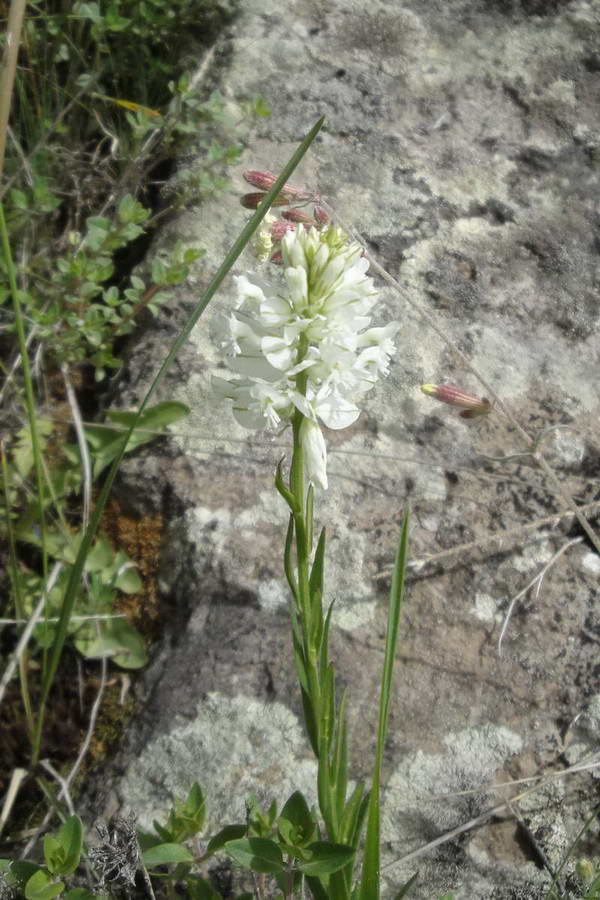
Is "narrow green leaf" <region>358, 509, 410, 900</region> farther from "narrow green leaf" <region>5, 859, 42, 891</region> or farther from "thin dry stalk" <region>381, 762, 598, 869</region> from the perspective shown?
"narrow green leaf" <region>5, 859, 42, 891</region>

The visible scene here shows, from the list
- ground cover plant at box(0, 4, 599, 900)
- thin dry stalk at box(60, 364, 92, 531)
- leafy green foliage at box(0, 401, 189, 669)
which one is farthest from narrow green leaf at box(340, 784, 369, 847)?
thin dry stalk at box(60, 364, 92, 531)

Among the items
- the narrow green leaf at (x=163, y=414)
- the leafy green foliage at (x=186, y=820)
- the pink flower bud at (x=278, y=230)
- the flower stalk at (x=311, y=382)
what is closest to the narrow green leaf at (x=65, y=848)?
the leafy green foliage at (x=186, y=820)

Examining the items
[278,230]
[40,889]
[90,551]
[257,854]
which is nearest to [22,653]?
[90,551]

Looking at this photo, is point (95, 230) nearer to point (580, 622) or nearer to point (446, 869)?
point (580, 622)

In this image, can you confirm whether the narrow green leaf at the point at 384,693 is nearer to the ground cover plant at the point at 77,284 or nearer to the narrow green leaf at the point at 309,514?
the narrow green leaf at the point at 309,514

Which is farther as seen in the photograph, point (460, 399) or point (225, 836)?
point (460, 399)

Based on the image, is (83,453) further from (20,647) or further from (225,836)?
(225,836)
